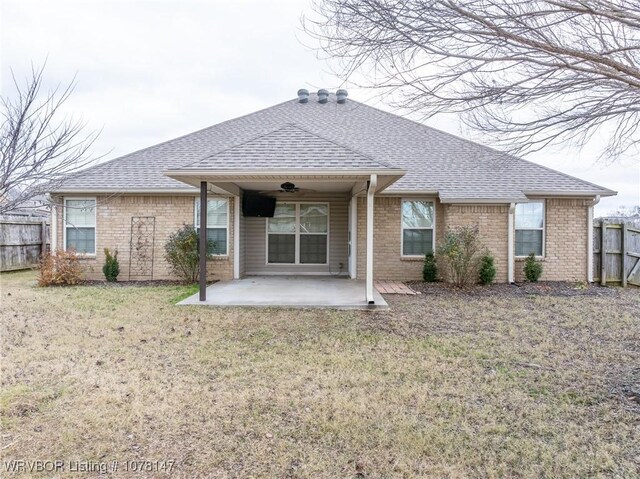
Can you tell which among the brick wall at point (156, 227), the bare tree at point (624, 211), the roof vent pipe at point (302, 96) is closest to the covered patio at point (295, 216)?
the brick wall at point (156, 227)

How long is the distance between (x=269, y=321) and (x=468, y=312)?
393cm

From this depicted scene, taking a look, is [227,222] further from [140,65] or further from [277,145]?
[140,65]

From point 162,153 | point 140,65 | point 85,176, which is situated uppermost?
point 140,65

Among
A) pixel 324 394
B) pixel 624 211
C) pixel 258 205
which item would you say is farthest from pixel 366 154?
pixel 624 211

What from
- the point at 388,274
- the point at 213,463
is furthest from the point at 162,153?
the point at 213,463

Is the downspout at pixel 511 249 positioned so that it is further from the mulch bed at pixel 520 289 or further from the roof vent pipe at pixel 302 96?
the roof vent pipe at pixel 302 96

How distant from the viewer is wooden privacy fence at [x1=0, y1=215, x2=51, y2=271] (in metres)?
13.7

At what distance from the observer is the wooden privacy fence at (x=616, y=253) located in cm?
1163

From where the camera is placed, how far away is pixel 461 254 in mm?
10492

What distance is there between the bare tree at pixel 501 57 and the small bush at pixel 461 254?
559 cm

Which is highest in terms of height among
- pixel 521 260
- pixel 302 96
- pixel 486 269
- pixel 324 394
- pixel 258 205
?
pixel 302 96

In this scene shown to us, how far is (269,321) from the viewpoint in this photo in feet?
23.0

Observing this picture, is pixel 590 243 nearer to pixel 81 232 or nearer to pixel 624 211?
pixel 81 232

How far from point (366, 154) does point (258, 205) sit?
4.49 meters
